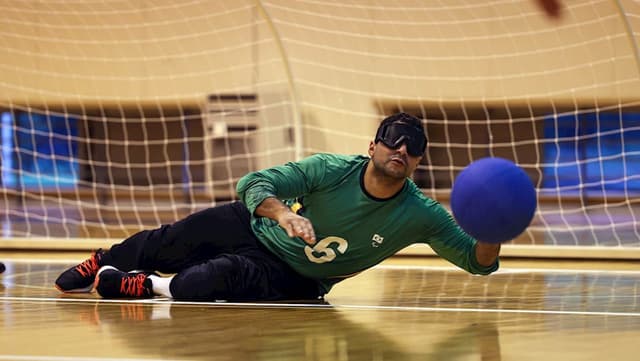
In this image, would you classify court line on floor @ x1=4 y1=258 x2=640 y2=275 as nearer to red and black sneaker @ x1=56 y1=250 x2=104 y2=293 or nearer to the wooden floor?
the wooden floor

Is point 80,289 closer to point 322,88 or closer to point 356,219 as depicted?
point 356,219

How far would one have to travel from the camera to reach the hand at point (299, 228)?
3117 millimetres

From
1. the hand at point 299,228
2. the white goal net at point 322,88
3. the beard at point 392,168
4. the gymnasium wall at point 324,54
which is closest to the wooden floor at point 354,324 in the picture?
the hand at point 299,228

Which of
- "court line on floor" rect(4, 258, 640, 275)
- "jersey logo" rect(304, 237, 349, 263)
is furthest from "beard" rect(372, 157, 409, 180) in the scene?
"court line on floor" rect(4, 258, 640, 275)

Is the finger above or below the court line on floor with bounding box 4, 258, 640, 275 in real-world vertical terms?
above

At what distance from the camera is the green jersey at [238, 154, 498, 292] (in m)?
3.71

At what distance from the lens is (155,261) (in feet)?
13.5

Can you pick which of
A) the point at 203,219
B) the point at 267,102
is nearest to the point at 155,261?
the point at 203,219

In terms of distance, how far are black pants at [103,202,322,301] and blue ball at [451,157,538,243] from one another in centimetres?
94

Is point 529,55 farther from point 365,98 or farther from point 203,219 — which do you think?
point 203,219

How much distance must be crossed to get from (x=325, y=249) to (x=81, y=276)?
1.08 metres

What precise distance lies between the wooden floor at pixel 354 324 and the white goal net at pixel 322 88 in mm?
3333

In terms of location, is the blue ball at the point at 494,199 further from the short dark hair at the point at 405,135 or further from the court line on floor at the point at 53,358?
the court line on floor at the point at 53,358

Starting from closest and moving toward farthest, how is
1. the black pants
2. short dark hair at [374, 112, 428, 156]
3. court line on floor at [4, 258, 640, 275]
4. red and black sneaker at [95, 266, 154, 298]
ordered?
1. short dark hair at [374, 112, 428, 156]
2. the black pants
3. red and black sneaker at [95, 266, 154, 298]
4. court line on floor at [4, 258, 640, 275]
